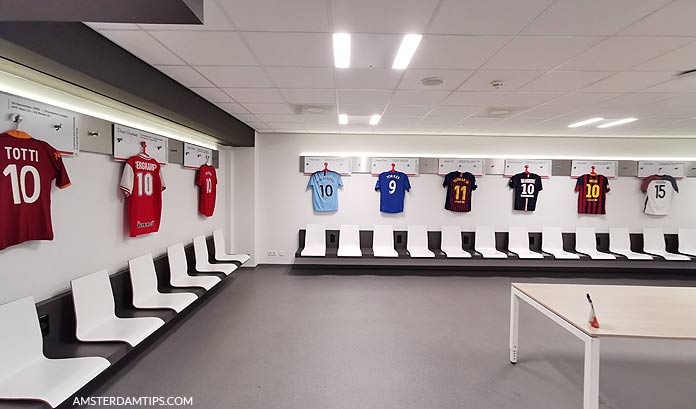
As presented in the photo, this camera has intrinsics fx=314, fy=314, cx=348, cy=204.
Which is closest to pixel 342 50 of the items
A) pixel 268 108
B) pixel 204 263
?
pixel 268 108

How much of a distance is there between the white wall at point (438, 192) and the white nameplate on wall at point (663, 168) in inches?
7.7

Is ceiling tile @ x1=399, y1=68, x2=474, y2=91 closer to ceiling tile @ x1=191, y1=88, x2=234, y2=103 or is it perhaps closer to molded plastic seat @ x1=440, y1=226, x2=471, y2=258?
ceiling tile @ x1=191, y1=88, x2=234, y2=103

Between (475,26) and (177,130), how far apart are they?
387cm

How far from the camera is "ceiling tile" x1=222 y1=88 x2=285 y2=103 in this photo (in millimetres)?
3326

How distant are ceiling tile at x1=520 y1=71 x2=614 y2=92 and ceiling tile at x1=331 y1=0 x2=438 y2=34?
1.61 m

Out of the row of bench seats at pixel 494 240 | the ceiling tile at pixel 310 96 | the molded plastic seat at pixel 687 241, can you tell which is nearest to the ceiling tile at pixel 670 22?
the ceiling tile at pixel 310 96

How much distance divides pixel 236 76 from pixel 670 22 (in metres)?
3.16

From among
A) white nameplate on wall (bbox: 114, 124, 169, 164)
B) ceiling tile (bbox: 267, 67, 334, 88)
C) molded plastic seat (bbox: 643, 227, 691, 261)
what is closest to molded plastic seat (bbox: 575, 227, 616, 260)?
molded plastic seat (bbox: 643, 227, 691, 261)

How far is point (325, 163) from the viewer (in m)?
6.05

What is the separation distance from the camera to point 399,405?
2279mm

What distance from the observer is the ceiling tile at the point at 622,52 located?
84.4 inches

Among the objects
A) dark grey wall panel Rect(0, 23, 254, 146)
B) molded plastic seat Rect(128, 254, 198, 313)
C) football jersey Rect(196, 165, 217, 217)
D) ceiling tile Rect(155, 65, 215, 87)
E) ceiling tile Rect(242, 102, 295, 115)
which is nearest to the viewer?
dark grey wall panel Rect(0, 23, 254, 146)

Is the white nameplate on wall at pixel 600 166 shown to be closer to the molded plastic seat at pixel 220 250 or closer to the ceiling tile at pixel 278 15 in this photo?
the ceiling tile at pixel 278 15

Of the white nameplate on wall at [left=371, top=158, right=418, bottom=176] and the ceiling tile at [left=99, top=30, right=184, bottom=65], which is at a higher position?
the ceiling tile at [left=99, top=30, right=184, bottom=65]
